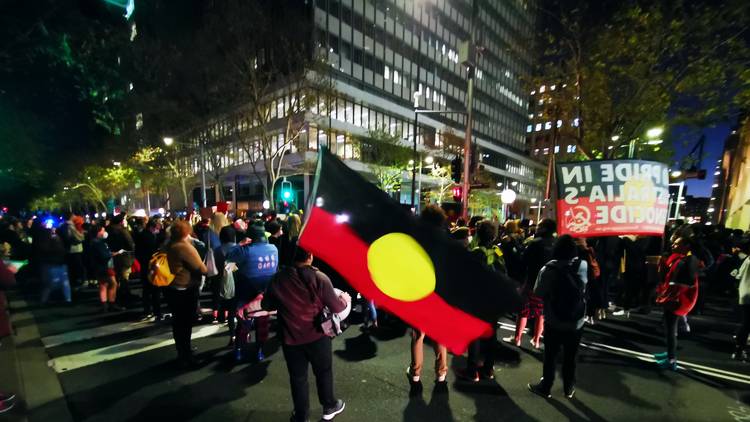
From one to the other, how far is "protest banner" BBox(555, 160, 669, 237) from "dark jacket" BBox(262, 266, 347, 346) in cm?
309

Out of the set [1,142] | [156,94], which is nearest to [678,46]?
[1,142]

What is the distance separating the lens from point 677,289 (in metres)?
4.19

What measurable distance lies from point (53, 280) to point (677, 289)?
10385mm

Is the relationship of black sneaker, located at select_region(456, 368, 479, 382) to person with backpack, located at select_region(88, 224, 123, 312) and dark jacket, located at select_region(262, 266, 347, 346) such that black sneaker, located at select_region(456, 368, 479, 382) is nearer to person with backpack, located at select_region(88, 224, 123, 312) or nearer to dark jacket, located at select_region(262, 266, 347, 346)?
dark jacket, located at select_region(262, 266, 347, 346)

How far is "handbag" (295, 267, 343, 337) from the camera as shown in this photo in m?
2.79

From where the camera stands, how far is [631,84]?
10227 mm

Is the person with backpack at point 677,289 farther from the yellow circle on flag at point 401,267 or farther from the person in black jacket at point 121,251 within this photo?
the person in black jacket at point 121,251

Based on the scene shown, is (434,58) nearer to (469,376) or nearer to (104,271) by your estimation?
(104,271)

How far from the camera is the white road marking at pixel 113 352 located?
433 cm

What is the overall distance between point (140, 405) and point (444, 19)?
165ft

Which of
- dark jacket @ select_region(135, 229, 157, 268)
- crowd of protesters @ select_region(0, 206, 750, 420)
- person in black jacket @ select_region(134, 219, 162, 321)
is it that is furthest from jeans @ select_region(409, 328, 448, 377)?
dark jacket @ select_region(135, 229, 157, 268)

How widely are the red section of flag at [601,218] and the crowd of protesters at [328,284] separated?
31cm

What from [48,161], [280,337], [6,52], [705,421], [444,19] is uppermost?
[444,19]

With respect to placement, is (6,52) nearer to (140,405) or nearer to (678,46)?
(140,405)
